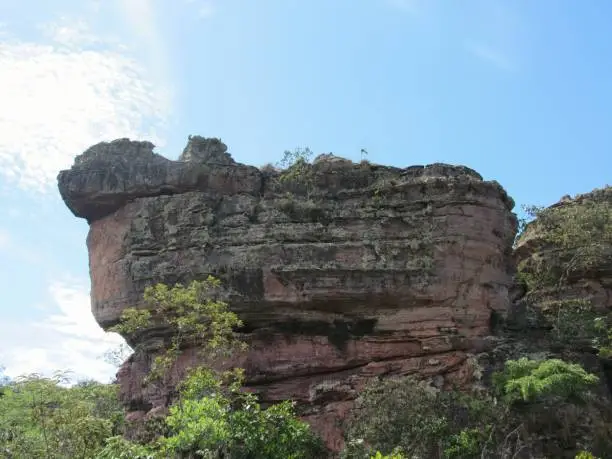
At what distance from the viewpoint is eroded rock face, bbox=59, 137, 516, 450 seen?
19.5 m

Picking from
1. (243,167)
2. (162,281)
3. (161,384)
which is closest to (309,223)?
(243,167)

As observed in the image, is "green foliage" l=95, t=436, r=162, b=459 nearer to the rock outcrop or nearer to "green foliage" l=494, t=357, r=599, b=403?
"green foliage" l=494, t=357, r=599, b=403

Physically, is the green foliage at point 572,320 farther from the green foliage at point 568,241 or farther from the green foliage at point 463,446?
the green foliage at point 463,446

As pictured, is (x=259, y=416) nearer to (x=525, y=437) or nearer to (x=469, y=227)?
(x=525, y=437)

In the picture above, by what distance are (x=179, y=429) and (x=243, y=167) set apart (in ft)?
30.6

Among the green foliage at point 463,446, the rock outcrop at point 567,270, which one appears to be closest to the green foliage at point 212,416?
the green foliage at point 463,446

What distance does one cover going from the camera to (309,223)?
807 inches

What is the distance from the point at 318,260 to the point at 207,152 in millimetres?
5064

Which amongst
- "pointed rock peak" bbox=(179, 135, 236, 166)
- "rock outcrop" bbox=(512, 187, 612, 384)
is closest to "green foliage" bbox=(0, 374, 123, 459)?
"pointed rock peak" bbox=(179, 135, 236, 166)

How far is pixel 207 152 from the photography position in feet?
71.4

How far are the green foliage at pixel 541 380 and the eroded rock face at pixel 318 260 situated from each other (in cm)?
172

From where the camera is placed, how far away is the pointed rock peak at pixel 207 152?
21.6 metres

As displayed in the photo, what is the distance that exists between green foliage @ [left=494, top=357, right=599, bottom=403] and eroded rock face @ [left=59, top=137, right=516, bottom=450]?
1723 mm

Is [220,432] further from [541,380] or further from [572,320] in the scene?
[572,320]
